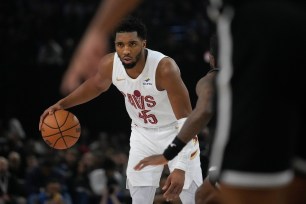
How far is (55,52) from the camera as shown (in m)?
16.7

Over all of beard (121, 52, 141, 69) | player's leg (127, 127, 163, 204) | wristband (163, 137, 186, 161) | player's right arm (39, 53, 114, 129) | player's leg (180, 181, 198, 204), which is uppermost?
beard (121, 52, 141, 69)

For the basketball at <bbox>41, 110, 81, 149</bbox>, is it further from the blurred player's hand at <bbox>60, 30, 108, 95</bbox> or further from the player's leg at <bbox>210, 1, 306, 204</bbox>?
the player's leg at <bbox>210, 1, 306, 204</bbox>

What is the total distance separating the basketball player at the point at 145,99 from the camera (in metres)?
6.00

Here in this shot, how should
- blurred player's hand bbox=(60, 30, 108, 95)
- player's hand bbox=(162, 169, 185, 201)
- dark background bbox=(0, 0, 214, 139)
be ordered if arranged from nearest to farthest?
1. blurred player's hand bbox=(60, 30, 108, 95)
2. player's hand bbox=(162, 169, 185, 201)
3. dark background bbox=(0, 0, 214, 139)

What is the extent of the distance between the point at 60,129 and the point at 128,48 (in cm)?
92

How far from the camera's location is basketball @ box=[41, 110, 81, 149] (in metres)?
6.12

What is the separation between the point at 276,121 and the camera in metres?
2.28

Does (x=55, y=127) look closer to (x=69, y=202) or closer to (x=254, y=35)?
(x=254, y=35)

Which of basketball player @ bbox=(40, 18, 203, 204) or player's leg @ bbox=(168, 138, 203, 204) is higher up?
basketball player @ bbox=(40, 18, 203, 204)

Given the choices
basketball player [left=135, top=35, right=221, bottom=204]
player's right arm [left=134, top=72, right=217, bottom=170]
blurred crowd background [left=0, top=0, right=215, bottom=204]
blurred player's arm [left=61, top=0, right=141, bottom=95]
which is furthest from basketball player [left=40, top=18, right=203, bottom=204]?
blurred crowd background [left=0, top=0, right=215, bottom=204]

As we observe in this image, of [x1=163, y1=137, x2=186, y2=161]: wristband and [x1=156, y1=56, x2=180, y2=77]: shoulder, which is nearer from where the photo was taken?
[x1=163, y1=137, x2=186, y2=161]: wristband

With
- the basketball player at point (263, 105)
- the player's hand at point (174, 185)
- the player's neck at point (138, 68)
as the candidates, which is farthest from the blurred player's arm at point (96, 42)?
the player's neck at point (138, 68)

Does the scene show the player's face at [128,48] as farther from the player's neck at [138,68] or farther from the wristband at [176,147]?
the wristband at [176,147]

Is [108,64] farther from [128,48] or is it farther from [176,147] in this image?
[176,147]
